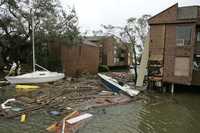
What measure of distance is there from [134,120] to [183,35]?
38.4ft

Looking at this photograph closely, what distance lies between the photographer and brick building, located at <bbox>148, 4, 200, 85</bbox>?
67.4ft

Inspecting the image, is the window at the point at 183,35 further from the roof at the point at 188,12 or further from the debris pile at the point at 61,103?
the debris pile at the point at 61,103

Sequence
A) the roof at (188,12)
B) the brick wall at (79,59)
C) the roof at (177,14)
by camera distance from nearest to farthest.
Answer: the roof at (188,12) → the roof at (177,14) → the brick wall at (79,59)

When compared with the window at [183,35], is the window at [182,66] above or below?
below

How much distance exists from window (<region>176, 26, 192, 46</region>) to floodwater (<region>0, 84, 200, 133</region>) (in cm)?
618

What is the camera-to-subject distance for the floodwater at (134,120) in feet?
34.7

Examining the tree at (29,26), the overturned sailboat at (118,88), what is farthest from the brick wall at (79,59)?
the overturned sailboat at (118,88)

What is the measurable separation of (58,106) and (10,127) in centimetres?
397

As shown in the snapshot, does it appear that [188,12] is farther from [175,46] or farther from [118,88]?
[118,88]

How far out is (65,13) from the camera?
27.1 metres

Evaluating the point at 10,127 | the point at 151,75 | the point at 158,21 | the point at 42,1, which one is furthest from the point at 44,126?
the point at 42,1

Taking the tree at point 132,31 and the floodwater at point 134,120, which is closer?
the floodwater at point 134,120

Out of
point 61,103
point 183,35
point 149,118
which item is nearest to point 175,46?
point 183,35

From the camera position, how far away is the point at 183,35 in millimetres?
21016
